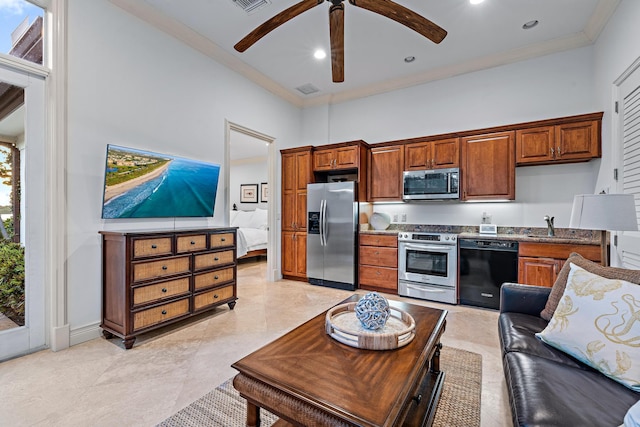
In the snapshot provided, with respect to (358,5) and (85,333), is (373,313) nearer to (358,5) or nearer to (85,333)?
(358,5)

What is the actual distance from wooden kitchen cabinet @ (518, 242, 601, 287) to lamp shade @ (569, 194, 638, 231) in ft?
4.73

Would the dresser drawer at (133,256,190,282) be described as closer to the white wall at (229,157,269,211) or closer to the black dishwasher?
the black dishwasher

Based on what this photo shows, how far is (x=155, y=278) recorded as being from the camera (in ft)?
8.59

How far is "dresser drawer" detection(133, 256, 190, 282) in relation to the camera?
2.50 meters

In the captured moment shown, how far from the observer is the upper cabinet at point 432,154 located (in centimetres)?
393

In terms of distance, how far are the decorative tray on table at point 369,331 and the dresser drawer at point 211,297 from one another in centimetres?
186

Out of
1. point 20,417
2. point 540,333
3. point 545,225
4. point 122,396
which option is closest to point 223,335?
point 122,396

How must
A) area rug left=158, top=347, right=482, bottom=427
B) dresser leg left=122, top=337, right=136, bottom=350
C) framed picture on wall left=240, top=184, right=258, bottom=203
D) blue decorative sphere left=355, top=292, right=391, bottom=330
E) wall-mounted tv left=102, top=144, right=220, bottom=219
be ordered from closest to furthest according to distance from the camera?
blue decorative sphere left=355, top=292, right=391, bottom=330 → area rug left=158, top=347, right=482, bottom=427 → dresser leg left=122, top=337, right=136, bottom=350 → wall-mounted tv left=102, top=144, right=220, bottom=219 → framed picture on wall left=240, top=184, right=258, bottom=203

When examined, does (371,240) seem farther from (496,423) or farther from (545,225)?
(496,423)

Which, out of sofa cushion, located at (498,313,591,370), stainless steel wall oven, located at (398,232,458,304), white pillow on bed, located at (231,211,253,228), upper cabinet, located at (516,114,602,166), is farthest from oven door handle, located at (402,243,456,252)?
white pillow on bed, located at (231,211,253,228)

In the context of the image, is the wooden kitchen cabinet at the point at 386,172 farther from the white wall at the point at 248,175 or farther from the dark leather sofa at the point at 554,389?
the white wall at the point at 248,175

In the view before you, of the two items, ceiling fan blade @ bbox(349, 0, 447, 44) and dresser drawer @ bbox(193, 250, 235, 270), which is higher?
ceiling fan blade @ bbox(349, 0, 447, 44)

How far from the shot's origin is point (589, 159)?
130 inches

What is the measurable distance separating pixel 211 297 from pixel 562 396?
295 centimetres
